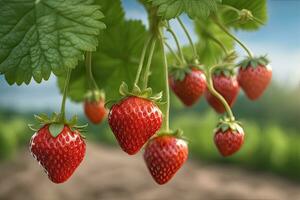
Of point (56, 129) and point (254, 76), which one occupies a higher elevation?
point (254, 76)

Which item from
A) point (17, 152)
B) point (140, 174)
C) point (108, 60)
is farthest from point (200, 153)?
point (108, 60)

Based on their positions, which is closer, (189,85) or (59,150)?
(59,150)

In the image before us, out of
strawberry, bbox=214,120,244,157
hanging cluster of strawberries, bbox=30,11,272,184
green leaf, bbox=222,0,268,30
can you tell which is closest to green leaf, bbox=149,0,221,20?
hanging cluster of strawberries, bbox=30,11,272,184

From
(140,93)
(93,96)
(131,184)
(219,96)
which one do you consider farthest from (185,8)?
(131,184)

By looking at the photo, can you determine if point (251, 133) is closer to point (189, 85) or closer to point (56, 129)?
point (189, 85)

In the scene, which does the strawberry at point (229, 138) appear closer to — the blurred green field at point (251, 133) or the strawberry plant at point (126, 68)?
the strawberry plant at point (126, 68)

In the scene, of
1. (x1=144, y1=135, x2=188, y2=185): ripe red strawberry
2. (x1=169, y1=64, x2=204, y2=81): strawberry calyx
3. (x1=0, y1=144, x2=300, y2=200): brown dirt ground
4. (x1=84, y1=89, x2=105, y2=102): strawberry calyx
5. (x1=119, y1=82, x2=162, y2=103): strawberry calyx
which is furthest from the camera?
(x1=0, y1=144, x2=300, y2=200): brown dirt ground

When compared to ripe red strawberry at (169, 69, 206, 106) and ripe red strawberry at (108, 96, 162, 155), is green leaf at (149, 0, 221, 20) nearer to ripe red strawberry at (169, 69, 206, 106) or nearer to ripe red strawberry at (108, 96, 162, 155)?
ripe red strawberry at (108, 96, 162, 155)
